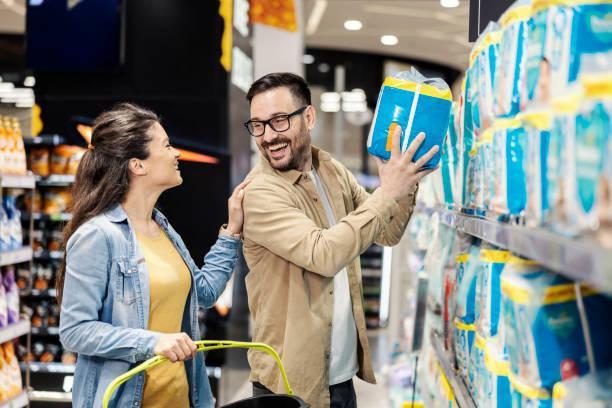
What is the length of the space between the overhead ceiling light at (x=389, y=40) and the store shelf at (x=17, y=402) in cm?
907

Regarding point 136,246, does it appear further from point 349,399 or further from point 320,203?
point 349,399

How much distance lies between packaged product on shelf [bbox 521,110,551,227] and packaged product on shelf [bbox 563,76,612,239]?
140 millimetres

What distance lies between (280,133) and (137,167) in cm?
45

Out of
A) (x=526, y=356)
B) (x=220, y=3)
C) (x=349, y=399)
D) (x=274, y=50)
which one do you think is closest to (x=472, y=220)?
(x=526, y=356)

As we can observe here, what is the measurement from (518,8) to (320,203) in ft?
3.67

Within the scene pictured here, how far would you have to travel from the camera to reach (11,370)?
404 cm

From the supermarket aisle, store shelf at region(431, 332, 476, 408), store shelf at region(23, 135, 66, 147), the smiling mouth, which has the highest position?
store shelf at region(23, 135, 66, 147)

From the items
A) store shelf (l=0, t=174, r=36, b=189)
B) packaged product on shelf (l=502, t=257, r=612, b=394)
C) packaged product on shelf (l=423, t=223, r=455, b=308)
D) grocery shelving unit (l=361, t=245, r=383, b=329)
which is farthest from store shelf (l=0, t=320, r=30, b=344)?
grocery shelving unit (l=361, t=245, r=383, b=329)

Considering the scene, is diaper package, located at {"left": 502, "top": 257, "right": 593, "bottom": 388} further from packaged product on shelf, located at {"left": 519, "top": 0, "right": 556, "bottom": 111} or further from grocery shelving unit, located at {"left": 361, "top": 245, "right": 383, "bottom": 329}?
grocery shelving unit, located at {"left": 361, "top": 245, "right": 383, "bottom": 329}

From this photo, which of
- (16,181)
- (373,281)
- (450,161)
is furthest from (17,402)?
(373,281)

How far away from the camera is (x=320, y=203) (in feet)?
7.64

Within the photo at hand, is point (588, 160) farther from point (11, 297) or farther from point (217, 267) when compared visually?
point (11, 297)

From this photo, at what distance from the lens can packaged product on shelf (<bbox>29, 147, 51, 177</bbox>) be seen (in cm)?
572

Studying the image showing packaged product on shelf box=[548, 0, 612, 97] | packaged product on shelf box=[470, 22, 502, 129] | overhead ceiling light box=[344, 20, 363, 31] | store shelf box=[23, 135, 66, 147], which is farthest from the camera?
overhead ceiling light box=[344, 20, 363, 31]
